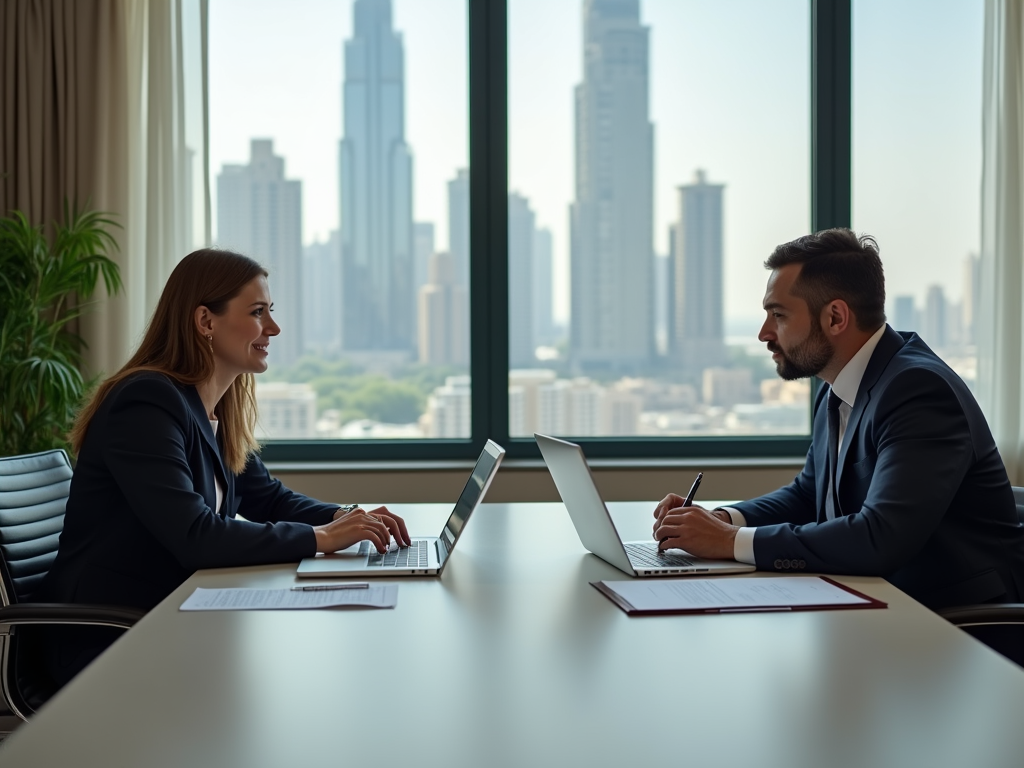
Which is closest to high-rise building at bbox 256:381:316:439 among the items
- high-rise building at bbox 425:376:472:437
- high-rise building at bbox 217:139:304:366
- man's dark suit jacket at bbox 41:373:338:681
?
high-rise building at bbox 217:139:304:366

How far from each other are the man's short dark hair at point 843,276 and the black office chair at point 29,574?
1532 mm

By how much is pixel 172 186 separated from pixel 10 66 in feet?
2.36

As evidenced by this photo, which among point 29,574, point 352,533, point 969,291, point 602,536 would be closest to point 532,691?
point 602,536

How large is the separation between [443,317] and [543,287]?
0.44 metres

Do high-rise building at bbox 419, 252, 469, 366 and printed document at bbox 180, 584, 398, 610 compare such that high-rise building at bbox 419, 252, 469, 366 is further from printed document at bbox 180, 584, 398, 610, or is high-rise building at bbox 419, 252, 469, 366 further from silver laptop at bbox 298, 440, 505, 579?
printed document at bbox 180, 584, 398, 610

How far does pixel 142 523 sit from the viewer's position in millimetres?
1980

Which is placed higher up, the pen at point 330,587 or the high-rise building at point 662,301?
the high-rise building at point 662,301

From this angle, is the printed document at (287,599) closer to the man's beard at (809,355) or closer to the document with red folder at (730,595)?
the document with red folder at (730,595)

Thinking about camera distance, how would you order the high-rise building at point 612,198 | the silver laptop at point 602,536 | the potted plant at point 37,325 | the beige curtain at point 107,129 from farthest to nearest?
1. the high-rise building at point 612,198
2. the beige curtain at point 107,129
3. the potted plant at point 37,325
4. the silver laptop at point 602,536

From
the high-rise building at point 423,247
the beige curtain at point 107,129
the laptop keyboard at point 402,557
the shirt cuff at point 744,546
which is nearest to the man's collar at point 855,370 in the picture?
the shirt cuff at point 744,546

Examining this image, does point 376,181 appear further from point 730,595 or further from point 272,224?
point 730,595

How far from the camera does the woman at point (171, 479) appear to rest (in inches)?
74.6

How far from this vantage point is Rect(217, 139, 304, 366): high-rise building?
167 inches

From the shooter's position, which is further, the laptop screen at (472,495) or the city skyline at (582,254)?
the city skyline at (582,254)
